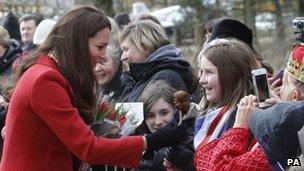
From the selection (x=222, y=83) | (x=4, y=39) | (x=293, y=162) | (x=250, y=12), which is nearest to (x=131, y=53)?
(x=222, y=83)

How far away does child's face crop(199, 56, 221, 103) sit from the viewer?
412cm

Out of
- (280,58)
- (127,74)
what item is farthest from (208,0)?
(127,74)

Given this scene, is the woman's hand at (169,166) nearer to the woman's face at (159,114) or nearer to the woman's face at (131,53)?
the woman's face at (159,114)

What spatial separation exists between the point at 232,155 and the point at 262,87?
408 millimetres

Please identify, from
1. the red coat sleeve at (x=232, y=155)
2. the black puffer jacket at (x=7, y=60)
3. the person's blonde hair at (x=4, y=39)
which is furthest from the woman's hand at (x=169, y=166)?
the person's blonde hair at (x=4, y=39)

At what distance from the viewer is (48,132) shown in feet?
12.2

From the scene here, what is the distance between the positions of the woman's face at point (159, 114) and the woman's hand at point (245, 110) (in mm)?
1288

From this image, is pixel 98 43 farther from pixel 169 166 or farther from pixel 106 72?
pixel 106 72

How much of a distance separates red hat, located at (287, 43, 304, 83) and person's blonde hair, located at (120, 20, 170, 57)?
2.14 metres

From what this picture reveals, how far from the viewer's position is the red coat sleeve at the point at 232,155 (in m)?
3.46

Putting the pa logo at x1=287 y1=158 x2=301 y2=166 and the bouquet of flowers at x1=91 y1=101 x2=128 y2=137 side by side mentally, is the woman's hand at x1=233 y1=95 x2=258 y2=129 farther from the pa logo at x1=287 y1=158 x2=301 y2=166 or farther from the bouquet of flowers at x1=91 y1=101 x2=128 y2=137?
the bouquet of flowers at x1=91 y1=101 x2=128 y2=137

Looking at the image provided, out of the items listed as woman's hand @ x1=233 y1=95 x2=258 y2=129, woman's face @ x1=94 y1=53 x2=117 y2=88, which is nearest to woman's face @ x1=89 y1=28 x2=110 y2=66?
woman's hand @ x1=233 y1=95 x2=258 y2=129

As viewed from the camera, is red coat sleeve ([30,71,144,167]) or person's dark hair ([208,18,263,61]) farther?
person's dark hair ([208,18,263,61])

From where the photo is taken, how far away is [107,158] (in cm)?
374
